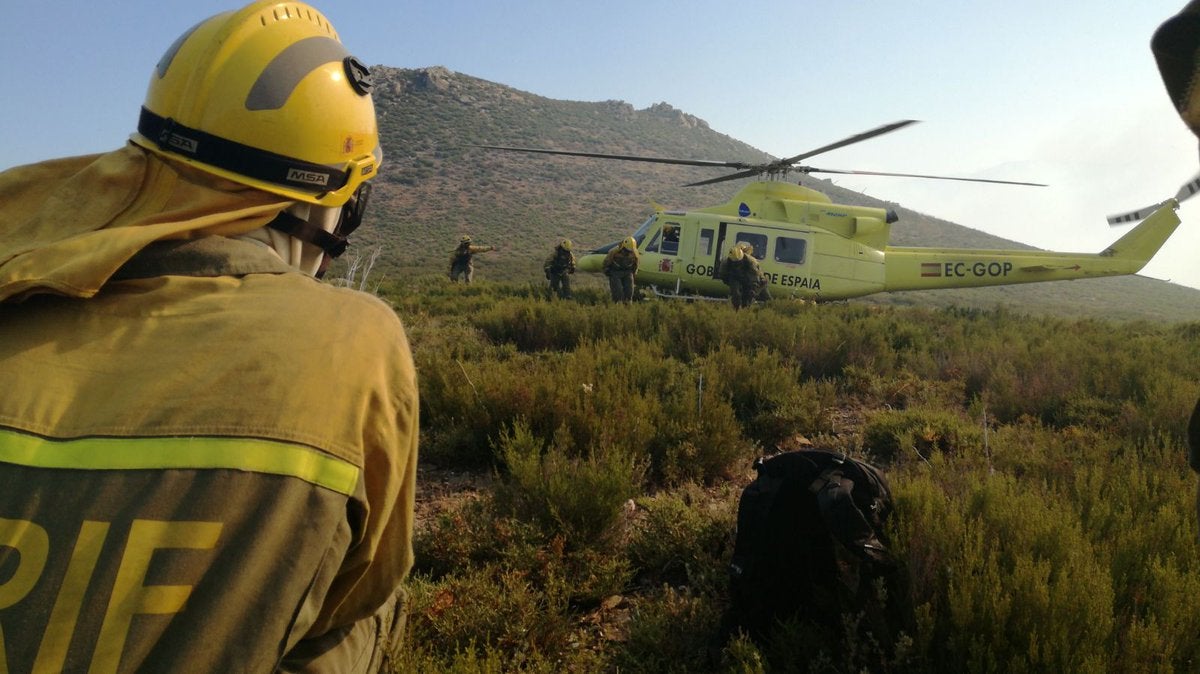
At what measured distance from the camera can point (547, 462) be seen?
3.61 meters

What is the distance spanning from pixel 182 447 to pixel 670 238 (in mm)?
13022

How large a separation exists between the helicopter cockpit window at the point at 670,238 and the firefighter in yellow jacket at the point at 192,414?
12.3 meters

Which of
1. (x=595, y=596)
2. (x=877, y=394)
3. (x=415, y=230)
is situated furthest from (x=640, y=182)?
(x=595, y=596)

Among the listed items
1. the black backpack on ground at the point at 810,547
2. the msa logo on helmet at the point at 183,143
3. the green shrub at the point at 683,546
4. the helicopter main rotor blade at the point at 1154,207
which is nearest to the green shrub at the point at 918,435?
the green shrub at the point at 683,546

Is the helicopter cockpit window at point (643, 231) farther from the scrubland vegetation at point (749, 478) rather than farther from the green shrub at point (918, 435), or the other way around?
the green shrub at point (918, 435)

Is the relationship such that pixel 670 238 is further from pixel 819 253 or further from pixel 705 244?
pixel 819 253

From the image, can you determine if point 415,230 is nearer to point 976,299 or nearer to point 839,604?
point 976,299

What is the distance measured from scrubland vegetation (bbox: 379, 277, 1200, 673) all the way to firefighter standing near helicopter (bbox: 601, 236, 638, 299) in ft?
17.1

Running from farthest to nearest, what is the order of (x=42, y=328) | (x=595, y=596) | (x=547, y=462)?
(x=547, y=462) → (x=595, y=596) → (x=42, y=328)

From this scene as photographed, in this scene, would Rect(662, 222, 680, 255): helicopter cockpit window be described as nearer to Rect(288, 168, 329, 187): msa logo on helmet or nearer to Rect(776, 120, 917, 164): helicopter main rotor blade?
Rect(776, 120, 917, 164): helicopter main rotor blade

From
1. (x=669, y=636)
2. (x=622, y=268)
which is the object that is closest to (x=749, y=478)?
(x=669, y=636)

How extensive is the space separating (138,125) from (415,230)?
41.5 metres

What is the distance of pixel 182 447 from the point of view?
974 mm

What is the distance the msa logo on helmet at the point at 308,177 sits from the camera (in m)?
1.59
